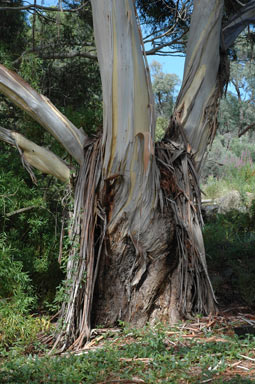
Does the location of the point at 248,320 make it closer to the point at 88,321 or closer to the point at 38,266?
the point at 88,321

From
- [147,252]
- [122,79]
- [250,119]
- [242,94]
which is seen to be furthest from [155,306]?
[242,94]

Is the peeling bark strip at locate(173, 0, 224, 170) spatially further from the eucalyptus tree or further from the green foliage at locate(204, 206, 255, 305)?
the green foliage at locate(204, 206, 255, 305)

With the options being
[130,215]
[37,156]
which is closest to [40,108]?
[37,156]

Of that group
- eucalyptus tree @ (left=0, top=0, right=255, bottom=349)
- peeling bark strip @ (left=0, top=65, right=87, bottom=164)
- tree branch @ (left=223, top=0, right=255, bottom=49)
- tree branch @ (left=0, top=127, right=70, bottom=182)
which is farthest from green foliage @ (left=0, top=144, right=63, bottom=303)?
tree branch @ (left=223, top=0, right=255, bottom=49)

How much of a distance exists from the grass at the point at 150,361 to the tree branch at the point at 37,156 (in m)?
1.60

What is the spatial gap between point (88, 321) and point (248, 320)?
145 cm

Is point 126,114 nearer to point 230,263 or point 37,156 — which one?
point 37,156

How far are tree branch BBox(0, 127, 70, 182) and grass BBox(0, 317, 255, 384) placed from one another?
1.60m

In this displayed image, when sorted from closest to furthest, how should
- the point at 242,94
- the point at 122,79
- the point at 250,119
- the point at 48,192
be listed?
the point at 122,79, the point at 48,192, the point at 250,119, the point at 242,94

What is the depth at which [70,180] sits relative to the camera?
4.47 m

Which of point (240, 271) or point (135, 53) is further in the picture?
point (240, 271)

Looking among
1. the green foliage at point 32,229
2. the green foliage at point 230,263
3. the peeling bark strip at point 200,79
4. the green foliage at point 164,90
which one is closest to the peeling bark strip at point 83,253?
the green foliage at point 32,229

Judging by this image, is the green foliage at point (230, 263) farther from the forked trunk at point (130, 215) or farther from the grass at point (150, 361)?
the grass at point (150, 361)

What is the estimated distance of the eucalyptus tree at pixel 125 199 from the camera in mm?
3943
